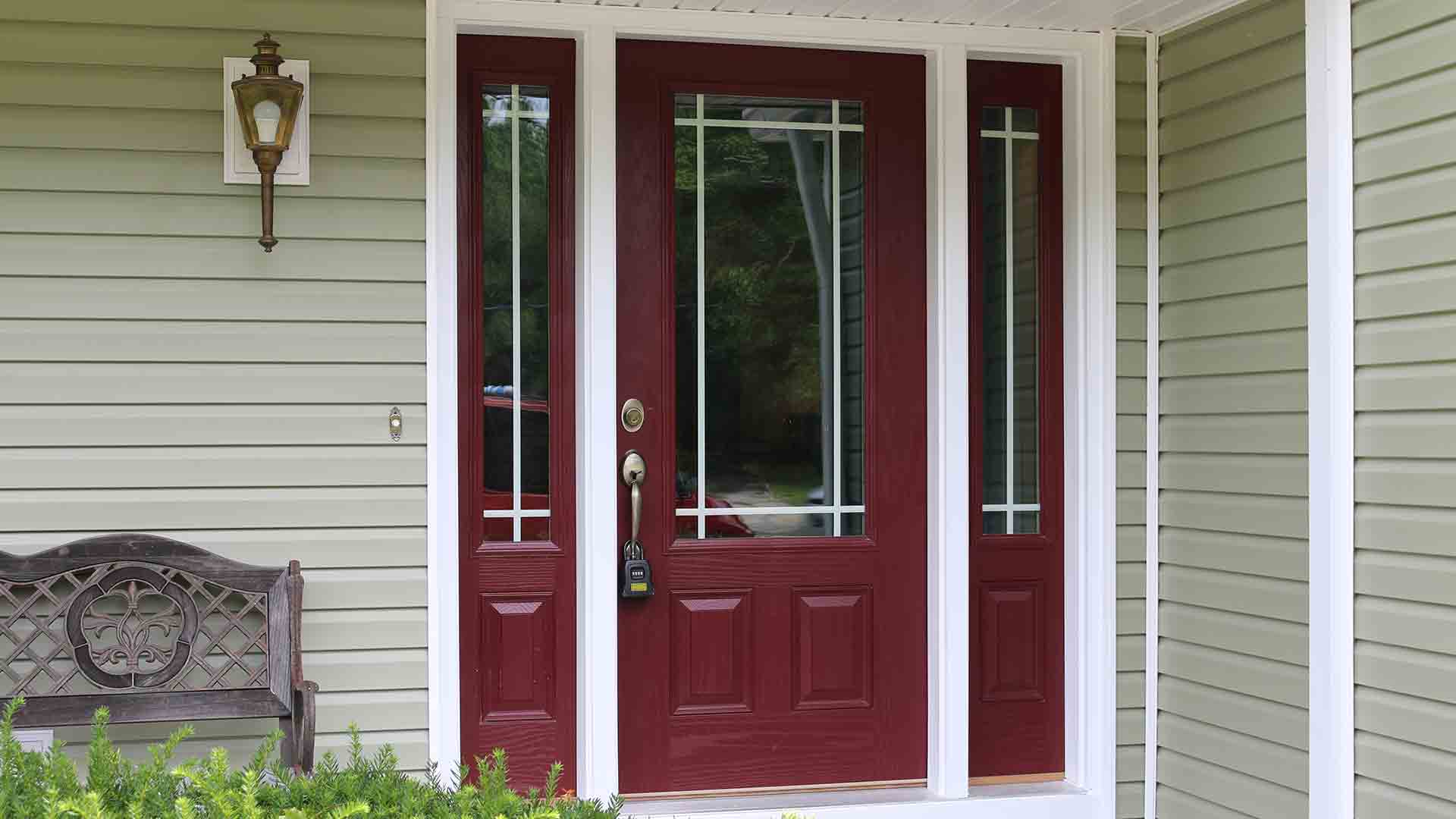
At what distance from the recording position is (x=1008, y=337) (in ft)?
12.8

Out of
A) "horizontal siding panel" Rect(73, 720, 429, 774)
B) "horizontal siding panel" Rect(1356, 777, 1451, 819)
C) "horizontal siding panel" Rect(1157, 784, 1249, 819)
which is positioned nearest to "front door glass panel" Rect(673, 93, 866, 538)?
"horizontal siding panel" Rect(73, 720, 429, 774)

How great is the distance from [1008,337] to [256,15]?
7.25 ft

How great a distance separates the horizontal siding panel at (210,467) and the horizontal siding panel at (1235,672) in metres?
2.12

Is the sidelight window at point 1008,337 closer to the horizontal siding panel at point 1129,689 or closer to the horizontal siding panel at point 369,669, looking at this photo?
the horizontal siding panel at point 1129,689

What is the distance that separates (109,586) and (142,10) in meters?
1.40

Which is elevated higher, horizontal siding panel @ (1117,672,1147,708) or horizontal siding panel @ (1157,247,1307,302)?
horizontal siding panel @ (1157,247,1307,302)

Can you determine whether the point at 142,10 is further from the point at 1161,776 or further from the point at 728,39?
the point at 1161,776

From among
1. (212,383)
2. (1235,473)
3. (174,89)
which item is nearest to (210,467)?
(212,383)

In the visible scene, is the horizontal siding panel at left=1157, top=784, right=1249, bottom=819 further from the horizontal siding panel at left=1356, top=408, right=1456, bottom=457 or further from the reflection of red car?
the reflection of red car

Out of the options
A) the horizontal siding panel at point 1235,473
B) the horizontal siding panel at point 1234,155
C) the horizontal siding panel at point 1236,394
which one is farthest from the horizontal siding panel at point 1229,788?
the horizontal siding panel at point 1234,155

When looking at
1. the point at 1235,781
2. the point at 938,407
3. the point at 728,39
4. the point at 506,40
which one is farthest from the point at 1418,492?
the point at 506,40

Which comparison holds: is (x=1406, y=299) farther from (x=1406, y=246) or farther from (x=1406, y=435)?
(x=1406, y=435)

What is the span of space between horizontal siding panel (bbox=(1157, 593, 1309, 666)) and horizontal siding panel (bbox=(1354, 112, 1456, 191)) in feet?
3.60

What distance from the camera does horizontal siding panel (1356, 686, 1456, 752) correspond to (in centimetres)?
283
